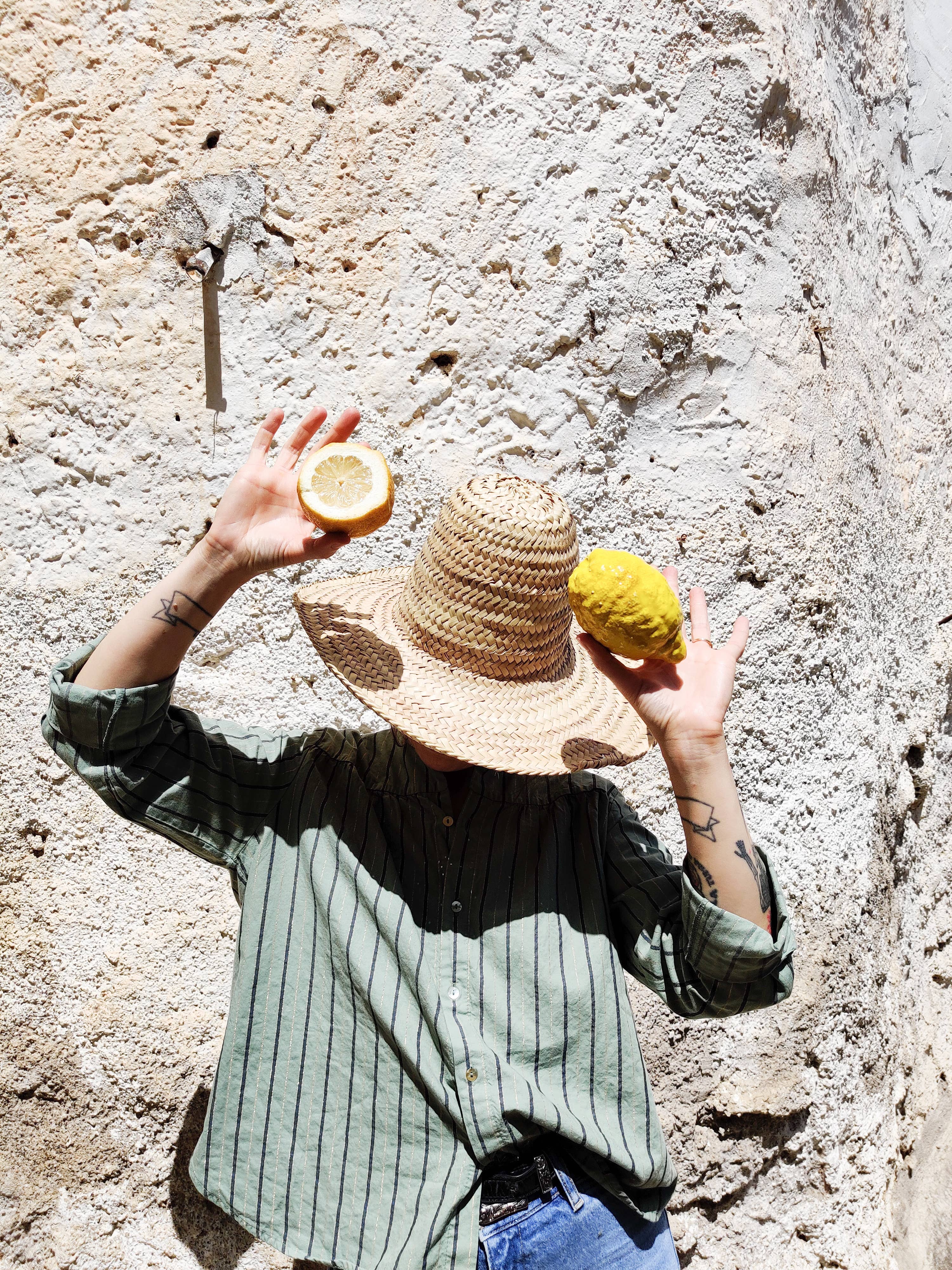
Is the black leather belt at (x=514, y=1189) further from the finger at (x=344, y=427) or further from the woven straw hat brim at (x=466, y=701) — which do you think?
the finger at (x=344, y=427)

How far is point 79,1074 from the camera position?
80.2 inches

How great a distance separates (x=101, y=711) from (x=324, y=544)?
0.36 metres

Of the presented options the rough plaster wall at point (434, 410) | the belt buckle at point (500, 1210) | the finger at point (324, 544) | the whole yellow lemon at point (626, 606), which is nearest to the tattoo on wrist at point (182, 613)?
the finger at point (324, 544)

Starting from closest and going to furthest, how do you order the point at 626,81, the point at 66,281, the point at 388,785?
the point at 388,785, the point at 66,281, the point at 626,81

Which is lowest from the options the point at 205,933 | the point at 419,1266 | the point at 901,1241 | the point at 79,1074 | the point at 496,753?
the point at 901,1241

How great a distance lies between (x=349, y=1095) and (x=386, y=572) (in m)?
0.82

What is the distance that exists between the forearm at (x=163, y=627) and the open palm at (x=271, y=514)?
0.03 m

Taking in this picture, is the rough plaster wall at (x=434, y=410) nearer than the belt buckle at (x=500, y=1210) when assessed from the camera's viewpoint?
No

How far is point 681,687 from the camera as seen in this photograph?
127 cm

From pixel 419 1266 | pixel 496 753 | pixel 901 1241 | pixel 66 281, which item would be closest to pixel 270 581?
pixel 66 281

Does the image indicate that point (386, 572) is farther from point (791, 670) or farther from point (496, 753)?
point (791, 670)

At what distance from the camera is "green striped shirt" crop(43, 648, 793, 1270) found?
1262mm

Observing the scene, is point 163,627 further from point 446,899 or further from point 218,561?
point 446,899

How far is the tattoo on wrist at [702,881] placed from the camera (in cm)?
125
